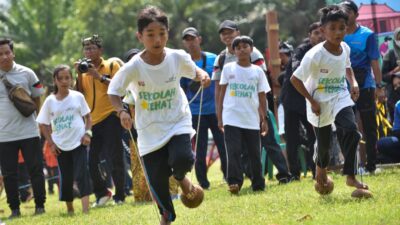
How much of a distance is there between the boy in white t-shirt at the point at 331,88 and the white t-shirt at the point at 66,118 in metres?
3.14

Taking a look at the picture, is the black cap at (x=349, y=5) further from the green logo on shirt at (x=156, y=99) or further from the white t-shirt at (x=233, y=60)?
the green logo on shirt at (x=156, y=99)

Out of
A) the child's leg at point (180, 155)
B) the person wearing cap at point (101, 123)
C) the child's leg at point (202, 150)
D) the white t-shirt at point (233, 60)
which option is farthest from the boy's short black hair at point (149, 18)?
the child's leg at point (202, 150)

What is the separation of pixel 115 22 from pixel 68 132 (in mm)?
42210

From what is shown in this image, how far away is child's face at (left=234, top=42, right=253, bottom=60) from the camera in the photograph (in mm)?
10859

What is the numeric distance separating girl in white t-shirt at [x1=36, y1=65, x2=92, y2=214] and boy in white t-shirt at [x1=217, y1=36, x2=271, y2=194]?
5.42 ft

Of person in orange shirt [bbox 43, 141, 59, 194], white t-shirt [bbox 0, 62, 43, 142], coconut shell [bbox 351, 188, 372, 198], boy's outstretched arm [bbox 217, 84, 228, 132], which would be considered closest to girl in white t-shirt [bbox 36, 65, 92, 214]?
white t-shirt [bbox 0, 62, 43, 142]

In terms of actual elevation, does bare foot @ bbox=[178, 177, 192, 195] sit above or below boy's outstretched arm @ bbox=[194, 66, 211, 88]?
below

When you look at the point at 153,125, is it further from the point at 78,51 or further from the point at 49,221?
the point at 78,51

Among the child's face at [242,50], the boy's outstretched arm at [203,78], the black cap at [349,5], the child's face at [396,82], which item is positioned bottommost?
the child's face at [396,82]

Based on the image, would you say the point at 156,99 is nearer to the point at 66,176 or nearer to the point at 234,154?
the point at 234,154

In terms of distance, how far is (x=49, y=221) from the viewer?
9.90 m

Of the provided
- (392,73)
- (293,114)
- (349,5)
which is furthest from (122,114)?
(392,73)

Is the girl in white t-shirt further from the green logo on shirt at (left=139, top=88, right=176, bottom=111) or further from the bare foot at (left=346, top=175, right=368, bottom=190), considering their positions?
the bare foot at (left=346, top=175, right=368, bottom=190)

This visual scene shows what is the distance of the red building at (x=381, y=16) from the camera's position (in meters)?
12.1
